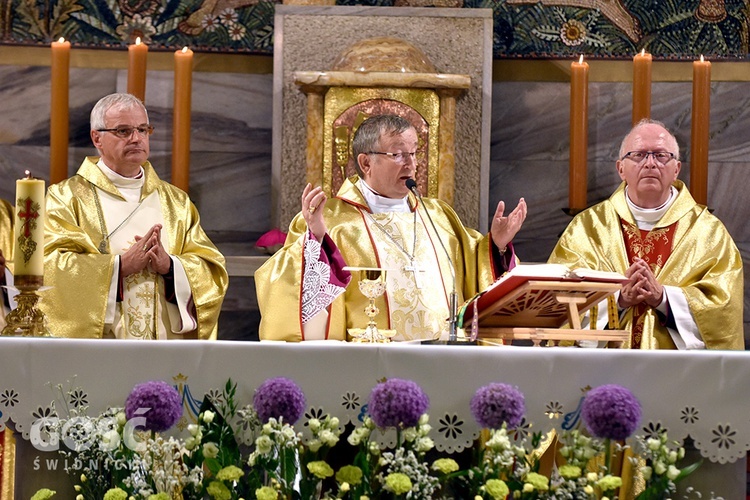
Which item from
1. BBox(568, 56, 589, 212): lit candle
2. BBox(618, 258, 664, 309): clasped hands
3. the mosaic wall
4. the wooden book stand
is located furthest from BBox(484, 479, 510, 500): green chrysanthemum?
the mosaic wall

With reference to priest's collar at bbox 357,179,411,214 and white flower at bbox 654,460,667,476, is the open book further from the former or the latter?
priest's collar at bbox 357,179,411,214

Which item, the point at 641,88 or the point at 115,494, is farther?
the point at 641,88

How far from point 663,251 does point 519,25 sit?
171cm

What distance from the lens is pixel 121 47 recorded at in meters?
6.53

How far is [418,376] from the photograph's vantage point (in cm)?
340

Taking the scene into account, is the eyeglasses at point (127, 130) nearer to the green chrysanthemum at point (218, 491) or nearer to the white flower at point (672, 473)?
the green chrysanthemum at point (218, 491)

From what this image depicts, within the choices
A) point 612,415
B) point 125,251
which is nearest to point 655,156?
point 125,251

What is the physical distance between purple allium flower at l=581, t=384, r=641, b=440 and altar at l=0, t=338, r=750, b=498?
25 centimetres

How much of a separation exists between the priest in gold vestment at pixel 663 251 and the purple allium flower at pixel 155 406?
228 cm

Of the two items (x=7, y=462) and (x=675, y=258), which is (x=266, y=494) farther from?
(x=675, y=258)

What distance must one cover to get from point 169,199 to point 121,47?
1.36 metres

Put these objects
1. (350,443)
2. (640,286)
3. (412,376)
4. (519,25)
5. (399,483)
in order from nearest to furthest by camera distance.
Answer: (399,483), (350,443), (412,376), (640,286), (519,25)

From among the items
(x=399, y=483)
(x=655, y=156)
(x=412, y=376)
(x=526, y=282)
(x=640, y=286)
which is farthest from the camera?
(x=655, y=156)

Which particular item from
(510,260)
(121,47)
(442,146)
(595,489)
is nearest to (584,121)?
(442,146)
